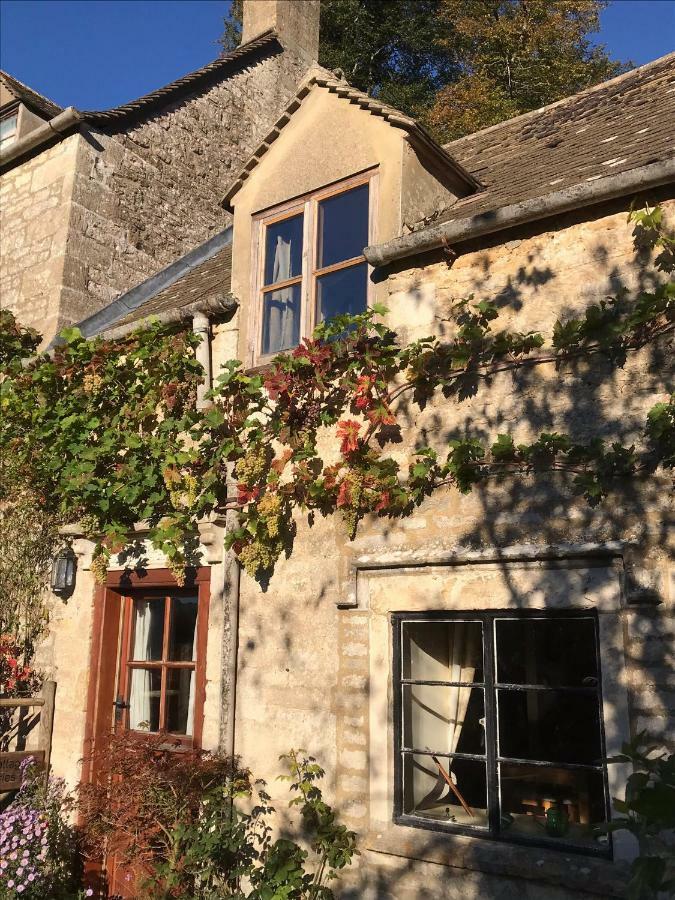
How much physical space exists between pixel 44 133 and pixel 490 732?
335 inches

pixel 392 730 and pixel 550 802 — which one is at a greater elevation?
pixel 392 730

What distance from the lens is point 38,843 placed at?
614 centimetres

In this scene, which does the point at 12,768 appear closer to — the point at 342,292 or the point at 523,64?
the point at 342,292

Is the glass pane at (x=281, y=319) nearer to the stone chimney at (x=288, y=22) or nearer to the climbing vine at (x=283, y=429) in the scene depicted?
the climbing vine at (x=283, y=429)

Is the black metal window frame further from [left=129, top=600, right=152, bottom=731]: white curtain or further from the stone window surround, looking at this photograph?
[left=129, top=600, right=152, bottom=731]: white curtain

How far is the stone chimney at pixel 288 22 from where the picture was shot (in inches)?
516

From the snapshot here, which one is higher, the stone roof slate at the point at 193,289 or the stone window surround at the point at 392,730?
the stone roof slate at the point at 193,289

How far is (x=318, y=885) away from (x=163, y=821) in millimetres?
1207

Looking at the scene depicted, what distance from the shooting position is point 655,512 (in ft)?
15.0

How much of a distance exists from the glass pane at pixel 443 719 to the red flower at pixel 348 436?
158 centimetres

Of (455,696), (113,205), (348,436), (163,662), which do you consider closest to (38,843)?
(163,662)

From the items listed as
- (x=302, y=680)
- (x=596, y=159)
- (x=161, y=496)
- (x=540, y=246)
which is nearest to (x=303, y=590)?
(x=302, y=680)

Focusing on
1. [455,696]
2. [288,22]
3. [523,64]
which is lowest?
[455,696]

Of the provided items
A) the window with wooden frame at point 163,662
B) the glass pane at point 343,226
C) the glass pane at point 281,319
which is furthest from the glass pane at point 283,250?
the window with wooden frame at point 163,662
